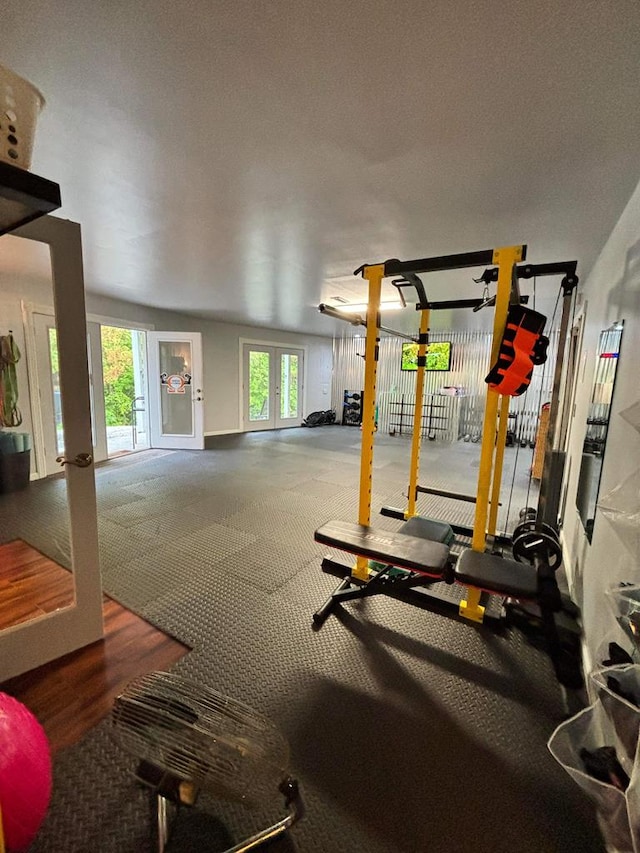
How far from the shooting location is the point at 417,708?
5.16 feet

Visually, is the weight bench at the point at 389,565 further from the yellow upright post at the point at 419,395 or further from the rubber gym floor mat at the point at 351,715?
the yellow upright post at the point at 419,395

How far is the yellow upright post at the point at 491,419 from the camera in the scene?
5.93ft

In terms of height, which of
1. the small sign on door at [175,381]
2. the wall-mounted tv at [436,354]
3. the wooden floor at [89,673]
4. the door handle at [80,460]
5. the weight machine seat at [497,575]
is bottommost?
the wooden floor at [89,673]

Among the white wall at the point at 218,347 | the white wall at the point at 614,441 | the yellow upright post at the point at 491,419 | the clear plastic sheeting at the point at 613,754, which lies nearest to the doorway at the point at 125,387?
the white wall at the point at 218,347

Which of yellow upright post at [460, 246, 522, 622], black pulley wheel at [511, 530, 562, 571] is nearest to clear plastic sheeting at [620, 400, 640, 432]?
yellow upright post at [460, 246, 522, 622]

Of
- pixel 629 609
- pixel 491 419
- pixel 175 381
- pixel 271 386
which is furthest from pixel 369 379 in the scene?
pixel 271 386

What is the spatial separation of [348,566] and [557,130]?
8.51 ft

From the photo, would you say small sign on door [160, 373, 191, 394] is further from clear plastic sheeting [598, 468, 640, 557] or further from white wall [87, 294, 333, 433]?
clear plastic sheeting [598, 468, 640, 557]

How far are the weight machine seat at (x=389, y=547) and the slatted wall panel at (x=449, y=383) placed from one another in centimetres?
602

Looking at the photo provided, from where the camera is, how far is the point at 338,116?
148cm

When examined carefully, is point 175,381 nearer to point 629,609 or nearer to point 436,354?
point 436,354

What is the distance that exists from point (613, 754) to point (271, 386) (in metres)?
8.41

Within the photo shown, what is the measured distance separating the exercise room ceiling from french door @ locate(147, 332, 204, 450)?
11.4ft

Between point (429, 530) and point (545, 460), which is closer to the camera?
point (545, 460)
